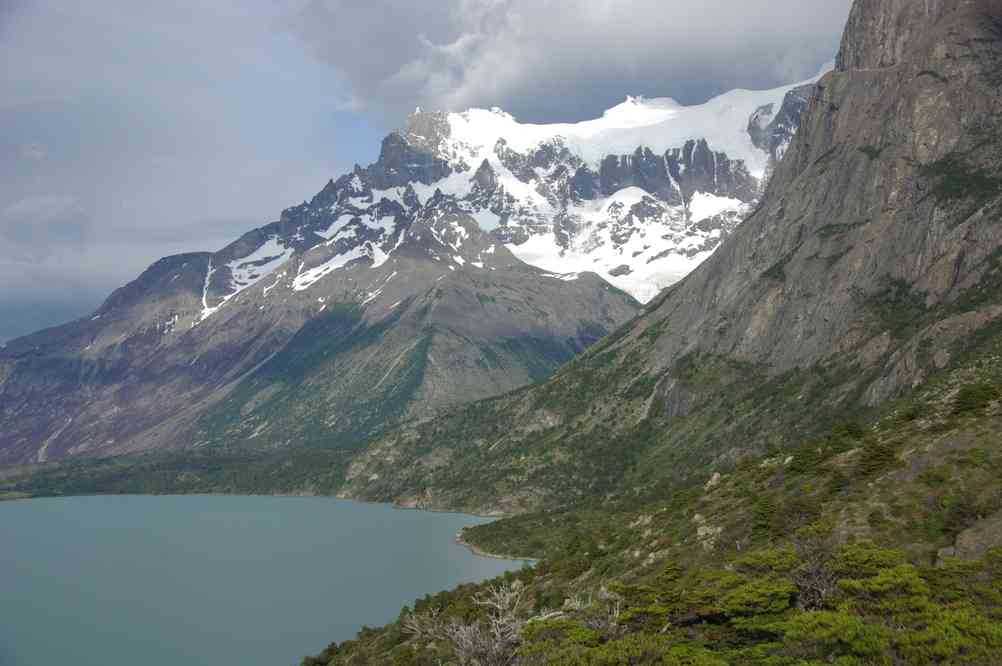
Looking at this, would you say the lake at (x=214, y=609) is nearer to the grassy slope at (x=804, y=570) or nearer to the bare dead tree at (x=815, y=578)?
the grassy slope at (x=804, y=570)

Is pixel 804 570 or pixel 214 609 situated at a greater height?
pixel 804 570

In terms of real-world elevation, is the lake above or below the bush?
below

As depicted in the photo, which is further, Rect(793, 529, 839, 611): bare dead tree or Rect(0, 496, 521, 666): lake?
Rect(0, 496, 521, 666): lake

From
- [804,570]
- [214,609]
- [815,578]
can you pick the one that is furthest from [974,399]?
[214,609]

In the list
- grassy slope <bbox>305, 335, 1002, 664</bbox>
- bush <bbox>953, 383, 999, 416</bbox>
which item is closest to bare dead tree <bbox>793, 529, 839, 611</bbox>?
grassy slope <bbox>305, 335, 1002, 664</bbox>

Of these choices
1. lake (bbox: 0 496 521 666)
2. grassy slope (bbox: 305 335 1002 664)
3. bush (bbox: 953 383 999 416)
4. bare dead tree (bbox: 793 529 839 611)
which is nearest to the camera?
grassy slope (bbox: 305 335 1002 664)

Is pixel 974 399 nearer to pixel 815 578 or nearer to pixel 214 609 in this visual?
pixel 815 578

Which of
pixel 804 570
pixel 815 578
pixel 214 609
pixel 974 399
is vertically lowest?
pixel 214 609

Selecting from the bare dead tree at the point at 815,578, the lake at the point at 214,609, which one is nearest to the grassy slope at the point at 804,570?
the bare dead tree at the point at 815,578

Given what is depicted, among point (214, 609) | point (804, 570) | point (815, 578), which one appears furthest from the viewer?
point (214, 609)

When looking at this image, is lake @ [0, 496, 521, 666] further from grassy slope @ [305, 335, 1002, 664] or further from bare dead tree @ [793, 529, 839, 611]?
bare dead tree @ [793, 529, 839, 611]

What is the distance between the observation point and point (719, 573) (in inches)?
2559

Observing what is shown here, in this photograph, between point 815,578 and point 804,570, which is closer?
point 815,578

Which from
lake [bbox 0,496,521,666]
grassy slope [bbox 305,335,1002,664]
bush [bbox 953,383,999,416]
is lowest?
lake [bbox 0,496,521,666]
